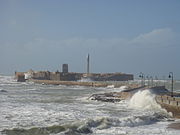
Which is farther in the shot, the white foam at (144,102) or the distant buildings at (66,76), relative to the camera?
the distant buildings at (66,76)

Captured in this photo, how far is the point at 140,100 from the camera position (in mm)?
37562

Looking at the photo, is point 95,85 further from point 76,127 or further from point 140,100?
point 76,127

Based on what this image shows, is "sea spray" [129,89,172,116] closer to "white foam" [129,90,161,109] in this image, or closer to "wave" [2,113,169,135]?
"white foam" [129,90,161,109]

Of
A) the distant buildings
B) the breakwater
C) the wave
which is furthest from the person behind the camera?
the distant buildings

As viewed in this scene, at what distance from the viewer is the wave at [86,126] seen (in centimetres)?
1819

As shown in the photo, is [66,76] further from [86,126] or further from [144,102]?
[86,126]

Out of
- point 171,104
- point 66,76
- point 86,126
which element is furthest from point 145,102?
point 66,76

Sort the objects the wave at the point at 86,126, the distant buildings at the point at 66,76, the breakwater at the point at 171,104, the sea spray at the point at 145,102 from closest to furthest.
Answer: the wave at the point at 86,126 < the breakwater at the point at 171,104 < the sea spray at the point at 145,102 < the distant buildings at the point at 66,76

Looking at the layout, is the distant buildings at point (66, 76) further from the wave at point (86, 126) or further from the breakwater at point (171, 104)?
the wave at point (86, 126)

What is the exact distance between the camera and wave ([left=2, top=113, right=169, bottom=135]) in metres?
18.2

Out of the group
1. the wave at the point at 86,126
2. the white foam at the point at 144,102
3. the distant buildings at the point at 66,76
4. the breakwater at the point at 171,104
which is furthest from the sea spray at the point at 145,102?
the distant buildings at the point at 66,76

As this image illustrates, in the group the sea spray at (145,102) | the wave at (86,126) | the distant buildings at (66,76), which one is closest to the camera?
the wave at (86,126)

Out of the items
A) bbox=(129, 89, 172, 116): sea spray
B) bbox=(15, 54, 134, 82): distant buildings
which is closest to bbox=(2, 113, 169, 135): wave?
bbox=(129, 89, 172, 116): sea spray

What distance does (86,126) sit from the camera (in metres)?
19.6
